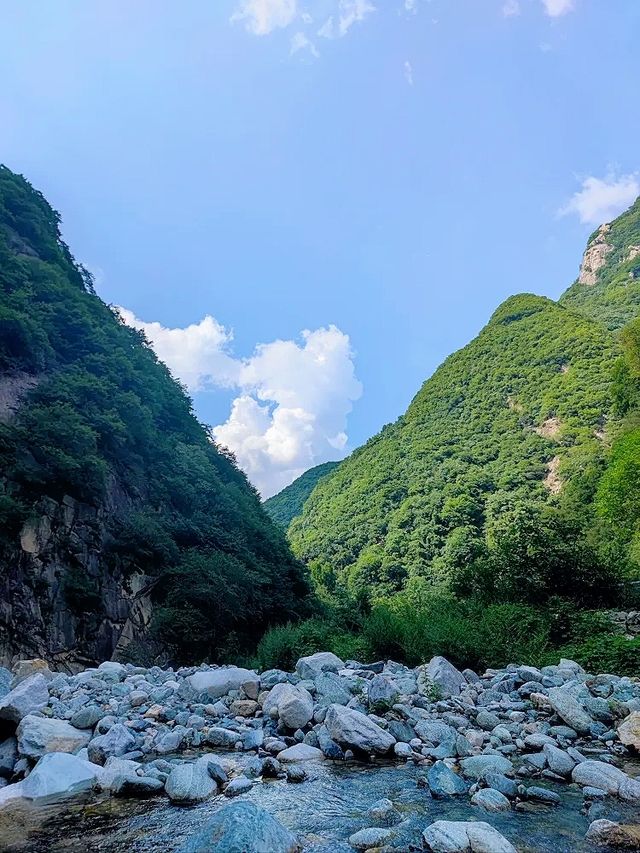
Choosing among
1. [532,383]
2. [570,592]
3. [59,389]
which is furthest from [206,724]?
[532,383]

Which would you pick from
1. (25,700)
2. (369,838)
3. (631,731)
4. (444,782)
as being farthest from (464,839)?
(25,700)

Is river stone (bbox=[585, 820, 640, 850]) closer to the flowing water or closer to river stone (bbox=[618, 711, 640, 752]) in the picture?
the flowing water

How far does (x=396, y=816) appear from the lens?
3.97 metres

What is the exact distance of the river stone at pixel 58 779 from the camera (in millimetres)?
4535

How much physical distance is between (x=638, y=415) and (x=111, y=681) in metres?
36.1

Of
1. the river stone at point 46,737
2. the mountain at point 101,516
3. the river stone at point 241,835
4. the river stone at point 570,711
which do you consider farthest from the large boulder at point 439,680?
the mountain at point 101,516

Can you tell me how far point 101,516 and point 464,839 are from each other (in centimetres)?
1772

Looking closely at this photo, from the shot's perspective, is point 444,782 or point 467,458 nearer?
point 444,782

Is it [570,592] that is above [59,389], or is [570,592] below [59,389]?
below

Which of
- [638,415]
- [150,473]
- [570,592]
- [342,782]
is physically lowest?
[570,592]

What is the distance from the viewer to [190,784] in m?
4.56

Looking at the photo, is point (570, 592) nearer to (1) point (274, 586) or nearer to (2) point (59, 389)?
(1) point (274, 586)

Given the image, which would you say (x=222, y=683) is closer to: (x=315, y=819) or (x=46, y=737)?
(x=46, y=737)

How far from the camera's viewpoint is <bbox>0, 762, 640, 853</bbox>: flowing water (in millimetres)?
3578
